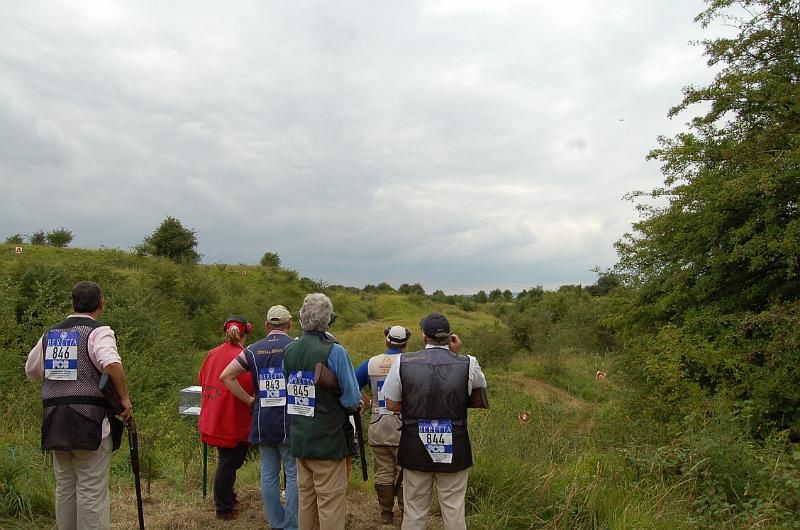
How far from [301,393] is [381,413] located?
1.12m

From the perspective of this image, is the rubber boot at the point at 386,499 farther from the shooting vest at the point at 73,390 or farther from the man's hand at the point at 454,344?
the shooting vest at the point at 73,390

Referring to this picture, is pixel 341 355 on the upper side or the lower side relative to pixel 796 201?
lower

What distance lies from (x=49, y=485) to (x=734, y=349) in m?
9.34

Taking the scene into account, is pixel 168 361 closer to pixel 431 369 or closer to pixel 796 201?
pixel 431 369

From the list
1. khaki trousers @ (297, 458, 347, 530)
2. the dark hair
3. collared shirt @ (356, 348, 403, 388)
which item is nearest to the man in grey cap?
khaki trousers @ (297, 458, 347, 530)

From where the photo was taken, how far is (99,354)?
3.87 meters

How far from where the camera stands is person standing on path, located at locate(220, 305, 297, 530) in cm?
451

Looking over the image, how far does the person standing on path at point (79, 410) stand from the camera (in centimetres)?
385

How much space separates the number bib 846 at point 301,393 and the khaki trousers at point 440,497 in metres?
0.85

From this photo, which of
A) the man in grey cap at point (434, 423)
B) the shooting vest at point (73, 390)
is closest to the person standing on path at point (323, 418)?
the man in grey cap at point (434, 423)

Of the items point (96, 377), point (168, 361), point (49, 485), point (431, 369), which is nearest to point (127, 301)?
point (168, 361)

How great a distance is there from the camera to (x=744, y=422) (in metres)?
7.95

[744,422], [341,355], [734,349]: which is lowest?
[744,422]

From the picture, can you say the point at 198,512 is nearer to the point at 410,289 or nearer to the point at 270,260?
the point at 270,260
